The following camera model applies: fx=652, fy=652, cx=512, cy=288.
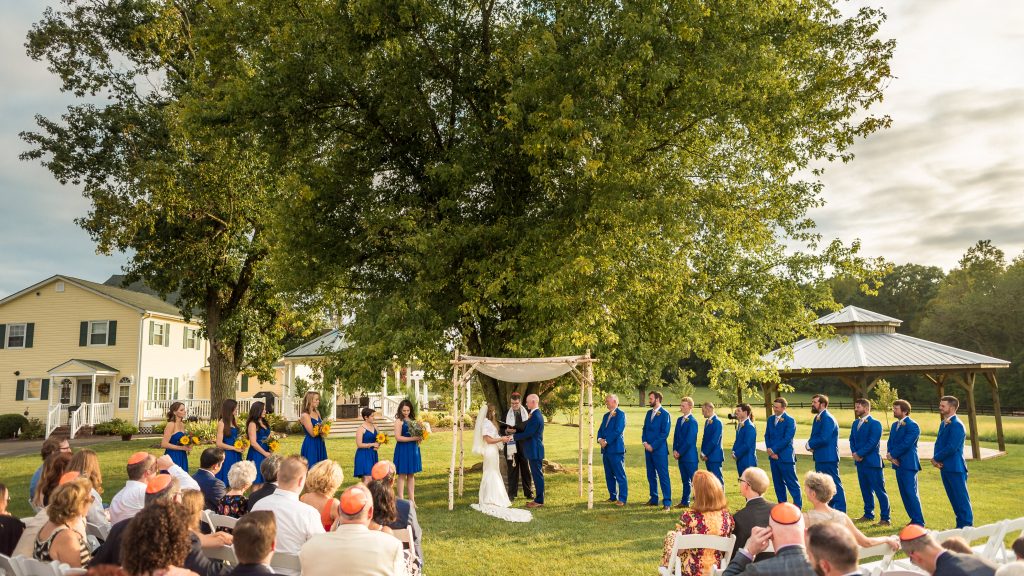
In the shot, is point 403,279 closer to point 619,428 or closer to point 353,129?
point 353,129

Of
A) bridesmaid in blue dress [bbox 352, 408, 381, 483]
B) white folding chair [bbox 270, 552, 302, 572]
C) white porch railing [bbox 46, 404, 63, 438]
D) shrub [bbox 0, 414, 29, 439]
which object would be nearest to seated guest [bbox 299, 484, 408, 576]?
white folding chair [bbox 270, 552, 302, 572]

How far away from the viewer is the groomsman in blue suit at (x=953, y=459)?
993 cm

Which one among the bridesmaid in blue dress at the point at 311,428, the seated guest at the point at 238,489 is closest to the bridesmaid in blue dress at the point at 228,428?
the bridesmaid in blue dress at the point at 311,428

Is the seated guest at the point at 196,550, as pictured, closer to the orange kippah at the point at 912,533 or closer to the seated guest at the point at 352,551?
the seated guest at the point at 352,551

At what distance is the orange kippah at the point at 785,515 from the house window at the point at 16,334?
1592 inches

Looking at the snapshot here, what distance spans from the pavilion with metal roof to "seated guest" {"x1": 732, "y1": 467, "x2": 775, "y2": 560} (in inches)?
590

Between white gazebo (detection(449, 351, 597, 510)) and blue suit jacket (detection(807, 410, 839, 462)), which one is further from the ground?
white gazebo (detection(449, 351, 597, 510))

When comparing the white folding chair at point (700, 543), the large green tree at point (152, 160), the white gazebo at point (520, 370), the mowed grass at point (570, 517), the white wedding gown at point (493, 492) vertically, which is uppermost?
the large green tree at point (152, 160)

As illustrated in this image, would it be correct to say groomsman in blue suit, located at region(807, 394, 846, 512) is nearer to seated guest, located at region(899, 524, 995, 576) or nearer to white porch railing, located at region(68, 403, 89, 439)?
seated guest, located at region(899, 524, 995, 576)

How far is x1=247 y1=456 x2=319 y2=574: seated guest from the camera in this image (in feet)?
17.0

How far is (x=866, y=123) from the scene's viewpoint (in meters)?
14.6

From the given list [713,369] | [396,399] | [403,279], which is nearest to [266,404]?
[403,279]

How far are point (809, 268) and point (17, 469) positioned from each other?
22056 mm

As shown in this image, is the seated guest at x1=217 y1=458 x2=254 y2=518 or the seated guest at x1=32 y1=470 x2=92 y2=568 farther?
the seated guest at x1=217 y1=458 x2=254 y2=518
